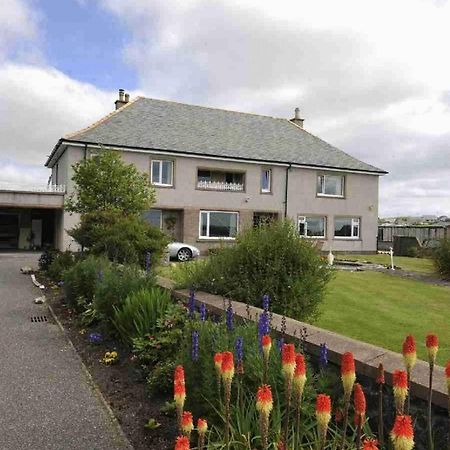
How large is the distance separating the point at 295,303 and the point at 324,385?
2.92 m

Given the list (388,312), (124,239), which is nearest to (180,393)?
(388,312)

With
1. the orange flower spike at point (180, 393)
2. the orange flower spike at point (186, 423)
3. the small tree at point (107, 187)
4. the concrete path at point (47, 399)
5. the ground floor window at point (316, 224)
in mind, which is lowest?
the concrete path at point (47, 399)

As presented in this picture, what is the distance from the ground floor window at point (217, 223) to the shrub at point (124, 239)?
15132 mm

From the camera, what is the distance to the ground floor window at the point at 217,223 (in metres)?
27.9

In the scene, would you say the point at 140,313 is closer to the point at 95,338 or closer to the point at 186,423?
the point at 95,338

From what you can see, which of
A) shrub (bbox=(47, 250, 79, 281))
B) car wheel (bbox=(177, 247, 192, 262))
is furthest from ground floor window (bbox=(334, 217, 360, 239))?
shrub (bbox=(47, 250, 79, 281))

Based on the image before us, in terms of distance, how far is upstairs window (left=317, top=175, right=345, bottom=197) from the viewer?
104ft

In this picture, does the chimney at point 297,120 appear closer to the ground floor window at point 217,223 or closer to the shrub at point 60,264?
the ground floor window at point 217,223

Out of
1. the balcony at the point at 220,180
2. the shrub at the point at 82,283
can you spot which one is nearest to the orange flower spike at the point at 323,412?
the shrub at the point at 82,283

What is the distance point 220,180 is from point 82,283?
21076 millimetres

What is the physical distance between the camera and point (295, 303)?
6.39 metres

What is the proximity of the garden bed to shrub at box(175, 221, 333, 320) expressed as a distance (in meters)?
1.71

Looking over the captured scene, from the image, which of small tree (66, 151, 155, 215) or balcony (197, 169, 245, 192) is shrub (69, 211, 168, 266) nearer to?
small tree (66, 151, 155, 215)

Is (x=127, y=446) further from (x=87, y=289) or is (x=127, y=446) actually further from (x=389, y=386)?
(x=87, y=289)
